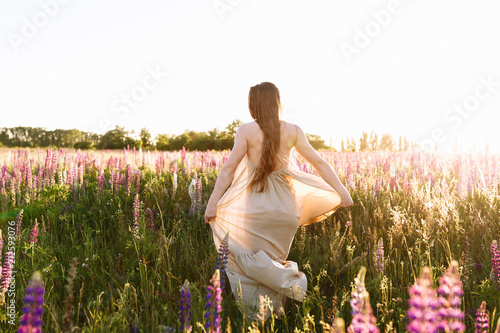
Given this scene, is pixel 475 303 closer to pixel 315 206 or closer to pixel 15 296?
pixel 315 206

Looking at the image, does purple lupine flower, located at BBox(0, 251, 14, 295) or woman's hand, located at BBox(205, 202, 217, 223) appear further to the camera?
woman's hand, located at BBox(205, 202, 217, 223)

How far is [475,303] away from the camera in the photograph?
297 centimetres

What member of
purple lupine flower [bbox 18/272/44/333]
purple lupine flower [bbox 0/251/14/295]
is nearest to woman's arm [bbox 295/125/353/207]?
purple lupine flower [bbox 0/251/14/295]

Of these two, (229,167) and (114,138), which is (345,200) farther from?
(114,138)

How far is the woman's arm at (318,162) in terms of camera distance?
11.7ft

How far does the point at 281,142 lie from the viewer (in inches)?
136

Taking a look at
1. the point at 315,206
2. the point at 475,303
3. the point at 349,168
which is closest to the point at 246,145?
the point at 315,206

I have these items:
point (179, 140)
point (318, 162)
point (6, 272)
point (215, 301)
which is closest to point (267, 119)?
point (318, 162)

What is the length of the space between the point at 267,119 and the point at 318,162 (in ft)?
2.49

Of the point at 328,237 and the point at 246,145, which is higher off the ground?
the point at 246,145

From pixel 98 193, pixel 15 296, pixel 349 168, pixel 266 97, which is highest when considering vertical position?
pixel 266 97

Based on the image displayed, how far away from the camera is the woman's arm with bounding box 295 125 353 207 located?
3.57m

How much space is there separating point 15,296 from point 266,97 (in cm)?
310

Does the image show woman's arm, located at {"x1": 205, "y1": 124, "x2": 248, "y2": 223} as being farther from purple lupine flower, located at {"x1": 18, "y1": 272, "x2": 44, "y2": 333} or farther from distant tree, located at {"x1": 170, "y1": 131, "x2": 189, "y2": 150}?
distant tree, located at {"x1": 170, "y1": 131, "x2": 189, "y2": 150}
